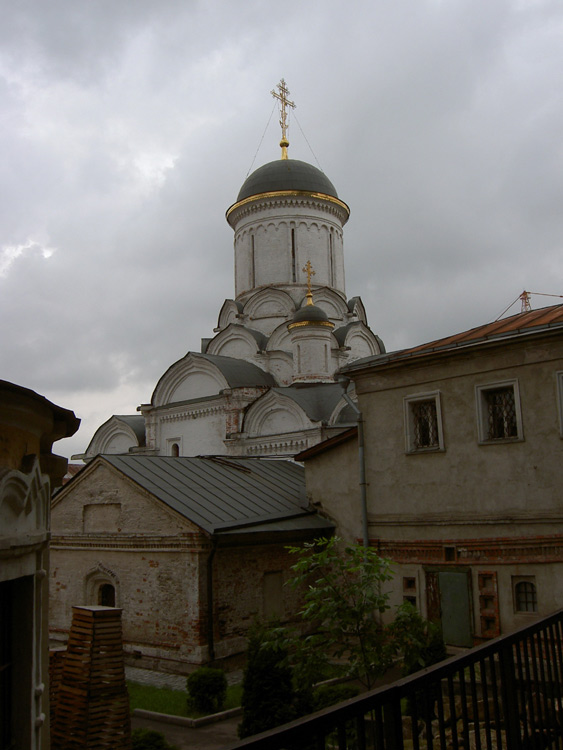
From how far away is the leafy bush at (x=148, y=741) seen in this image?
678 cm

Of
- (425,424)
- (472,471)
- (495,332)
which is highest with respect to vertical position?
(495,332)

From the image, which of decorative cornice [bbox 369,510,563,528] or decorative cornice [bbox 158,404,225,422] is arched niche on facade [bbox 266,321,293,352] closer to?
decorative cornice [bbox 158,404,225,422]

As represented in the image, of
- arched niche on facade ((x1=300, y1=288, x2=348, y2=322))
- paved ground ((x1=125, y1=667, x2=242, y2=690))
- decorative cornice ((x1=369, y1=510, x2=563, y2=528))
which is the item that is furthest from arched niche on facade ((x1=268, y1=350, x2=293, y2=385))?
paved ground ((x1=125, y1=667, x2=242, y2=690))

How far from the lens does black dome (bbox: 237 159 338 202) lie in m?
28.2

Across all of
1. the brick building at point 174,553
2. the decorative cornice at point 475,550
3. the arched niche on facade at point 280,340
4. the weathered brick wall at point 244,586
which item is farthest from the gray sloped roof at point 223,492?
the arched niche on facade at point 280,340

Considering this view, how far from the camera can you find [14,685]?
4.14 m

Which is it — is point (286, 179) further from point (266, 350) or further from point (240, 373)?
Answer: point (240, 373)

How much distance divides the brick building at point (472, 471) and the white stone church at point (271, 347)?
365 inches

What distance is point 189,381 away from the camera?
24.9 metres

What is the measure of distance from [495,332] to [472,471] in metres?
2.04

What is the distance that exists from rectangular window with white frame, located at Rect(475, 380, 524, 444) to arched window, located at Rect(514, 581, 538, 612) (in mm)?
1976

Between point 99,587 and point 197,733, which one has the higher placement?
point 99,587

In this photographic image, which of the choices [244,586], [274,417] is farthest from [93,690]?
[274,417]

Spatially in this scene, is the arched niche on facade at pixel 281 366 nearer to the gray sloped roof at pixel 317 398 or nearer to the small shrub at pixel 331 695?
the gray sloped roof at pixel 317 398
